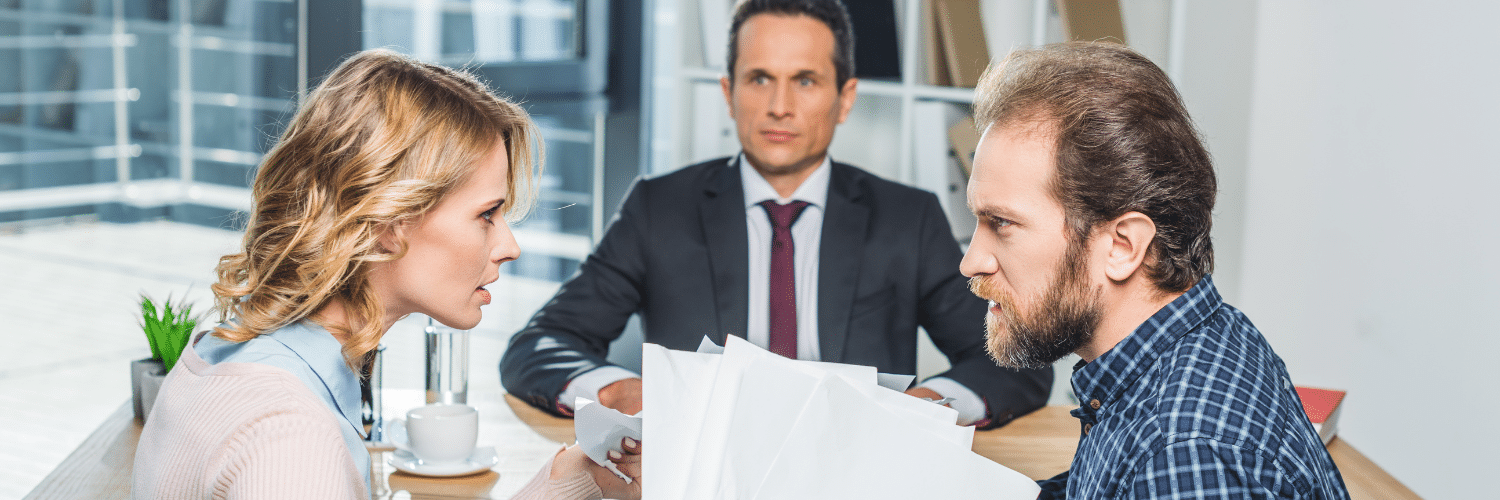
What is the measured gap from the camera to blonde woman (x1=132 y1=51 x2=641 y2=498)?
89 cm

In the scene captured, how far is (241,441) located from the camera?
0.87 m

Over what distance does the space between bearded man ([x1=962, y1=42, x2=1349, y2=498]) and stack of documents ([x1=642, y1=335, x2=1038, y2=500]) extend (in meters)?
0.14

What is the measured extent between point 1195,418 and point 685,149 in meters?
2.18

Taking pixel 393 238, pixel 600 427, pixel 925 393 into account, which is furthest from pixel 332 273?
pixel 925 393

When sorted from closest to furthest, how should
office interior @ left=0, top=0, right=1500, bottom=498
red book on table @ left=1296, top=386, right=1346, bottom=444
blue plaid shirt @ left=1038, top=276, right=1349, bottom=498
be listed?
1. blue plaid shirt @ left=1038, top=276, right=1349, bottom=498
2. red book on table @ left=1296, top=386, right=1346, bottom=444
3. office interior @ left=0, top=0, right=1500, bottom=498

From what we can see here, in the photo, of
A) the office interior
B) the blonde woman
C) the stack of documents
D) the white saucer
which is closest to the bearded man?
the stack of documents

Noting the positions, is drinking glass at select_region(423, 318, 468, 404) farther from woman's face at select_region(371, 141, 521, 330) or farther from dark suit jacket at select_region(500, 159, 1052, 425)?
dark suit jacket at select_region(500, 159, 1052, 425)

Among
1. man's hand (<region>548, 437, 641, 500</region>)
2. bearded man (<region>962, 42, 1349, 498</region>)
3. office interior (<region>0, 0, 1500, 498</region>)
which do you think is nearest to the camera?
bearded man (<region>962, 42, 1349, 498</region>)

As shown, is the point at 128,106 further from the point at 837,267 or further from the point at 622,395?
the point at 622,395

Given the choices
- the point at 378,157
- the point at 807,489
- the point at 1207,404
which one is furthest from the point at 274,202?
the point at 1207,404

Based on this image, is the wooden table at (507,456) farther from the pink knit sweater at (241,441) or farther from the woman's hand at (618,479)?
the pink knit sweater at (241,441)

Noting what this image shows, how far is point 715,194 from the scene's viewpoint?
85.0 inches

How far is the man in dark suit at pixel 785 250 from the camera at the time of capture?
6.82 feet

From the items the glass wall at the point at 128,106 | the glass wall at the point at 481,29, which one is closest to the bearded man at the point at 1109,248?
the glass wall at the point at 481,29
